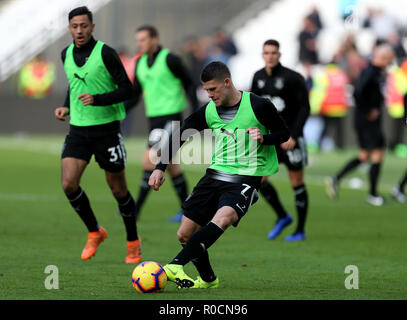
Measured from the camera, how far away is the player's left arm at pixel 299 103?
10797mm

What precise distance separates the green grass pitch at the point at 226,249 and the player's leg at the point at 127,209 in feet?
0.59

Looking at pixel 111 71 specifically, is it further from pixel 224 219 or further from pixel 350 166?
pixel 350 166

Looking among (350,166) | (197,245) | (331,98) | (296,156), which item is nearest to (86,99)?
→ (197,245)

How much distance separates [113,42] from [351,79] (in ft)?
37.8

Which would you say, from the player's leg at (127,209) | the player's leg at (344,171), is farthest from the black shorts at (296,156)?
the player's leg at (344,171)

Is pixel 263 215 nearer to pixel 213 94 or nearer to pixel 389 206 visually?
pixel 389 206

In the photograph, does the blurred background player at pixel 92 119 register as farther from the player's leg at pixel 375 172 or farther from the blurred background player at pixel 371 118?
the player's leg at pixel 375 172

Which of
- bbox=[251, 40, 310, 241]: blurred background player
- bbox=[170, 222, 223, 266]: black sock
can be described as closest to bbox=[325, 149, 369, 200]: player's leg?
bbox=[251, 40, 310, 241]: blurred background player

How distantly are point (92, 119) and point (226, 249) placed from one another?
2066 mm

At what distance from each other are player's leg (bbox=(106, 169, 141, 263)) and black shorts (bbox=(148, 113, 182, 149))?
9.19ft

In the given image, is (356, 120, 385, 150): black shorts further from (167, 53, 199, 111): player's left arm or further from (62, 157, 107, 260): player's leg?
(62, 157, 107, 260): player's leg

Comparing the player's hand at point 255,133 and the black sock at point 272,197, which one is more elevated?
the player's hand at point 255,133

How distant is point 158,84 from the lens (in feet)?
41.8
